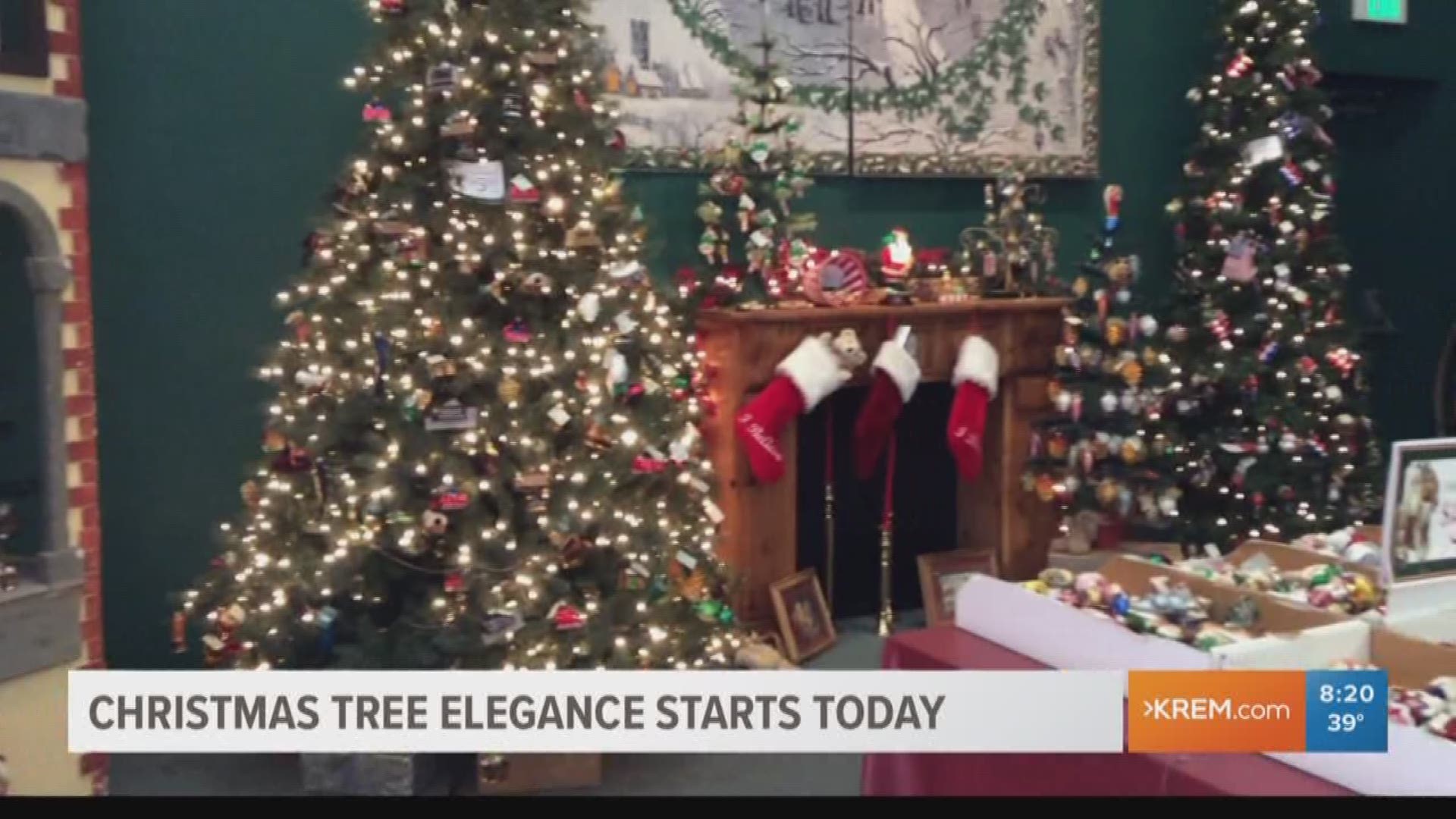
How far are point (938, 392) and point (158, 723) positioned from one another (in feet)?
9.71

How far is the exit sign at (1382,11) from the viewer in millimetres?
4648

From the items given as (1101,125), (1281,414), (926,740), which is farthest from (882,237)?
(926,740)

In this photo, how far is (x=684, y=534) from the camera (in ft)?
10.3

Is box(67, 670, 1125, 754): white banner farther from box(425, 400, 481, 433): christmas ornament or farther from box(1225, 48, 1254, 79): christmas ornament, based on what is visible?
box(1225, 48, 1254, 79): christmas ornament

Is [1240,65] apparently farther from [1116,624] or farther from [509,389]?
[1116,624]

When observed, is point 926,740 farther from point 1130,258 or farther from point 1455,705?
point 1130,258

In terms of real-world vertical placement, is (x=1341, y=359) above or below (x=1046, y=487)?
above

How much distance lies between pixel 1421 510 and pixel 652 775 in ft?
5.44

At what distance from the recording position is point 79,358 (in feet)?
8.01

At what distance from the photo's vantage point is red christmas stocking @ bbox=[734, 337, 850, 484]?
366 centimetres

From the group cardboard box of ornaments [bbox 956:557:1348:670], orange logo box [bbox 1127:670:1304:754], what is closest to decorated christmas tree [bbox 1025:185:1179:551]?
cardboard box of ornaments [bbox 956:557:1348:670]

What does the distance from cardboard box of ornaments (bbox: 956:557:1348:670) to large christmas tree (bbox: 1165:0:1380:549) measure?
235 centimetres

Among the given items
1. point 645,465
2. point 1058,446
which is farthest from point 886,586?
point 645,465

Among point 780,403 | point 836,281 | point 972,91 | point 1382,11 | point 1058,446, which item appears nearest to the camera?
point 780,403
